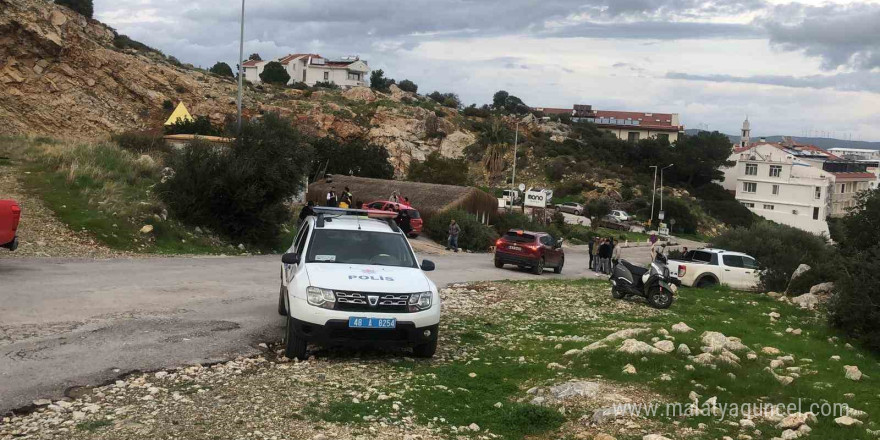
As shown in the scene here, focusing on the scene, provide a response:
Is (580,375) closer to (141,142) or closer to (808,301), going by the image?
(808,301)

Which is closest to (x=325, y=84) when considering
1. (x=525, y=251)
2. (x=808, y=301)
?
(x=525, y=251)

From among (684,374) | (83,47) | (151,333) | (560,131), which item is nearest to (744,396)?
(684,374)

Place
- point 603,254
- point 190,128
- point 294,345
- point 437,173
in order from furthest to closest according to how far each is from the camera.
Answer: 1. point 437,173
2. point 190,128
3. point 603,254
4. point 294,345

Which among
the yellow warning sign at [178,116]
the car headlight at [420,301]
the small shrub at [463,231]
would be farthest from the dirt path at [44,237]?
the yellow warning sign at [178,116]

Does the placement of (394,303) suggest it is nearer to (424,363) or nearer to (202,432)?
(424,363)

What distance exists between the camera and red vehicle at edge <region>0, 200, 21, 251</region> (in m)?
14.7

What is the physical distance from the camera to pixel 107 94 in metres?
63.2

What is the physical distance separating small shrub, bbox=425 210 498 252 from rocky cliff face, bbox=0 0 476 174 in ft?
40.0

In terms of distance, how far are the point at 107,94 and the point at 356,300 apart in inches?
2434

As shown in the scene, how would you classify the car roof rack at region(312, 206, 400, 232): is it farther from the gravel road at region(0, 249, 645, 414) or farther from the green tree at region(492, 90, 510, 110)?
the green tree at region(492, 90, 510, 110)

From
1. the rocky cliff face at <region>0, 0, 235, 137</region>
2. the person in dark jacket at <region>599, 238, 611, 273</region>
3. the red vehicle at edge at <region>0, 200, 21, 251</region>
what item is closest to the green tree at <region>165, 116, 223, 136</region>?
the rocky cliff face at <region>0, 0, 235, 137</region>

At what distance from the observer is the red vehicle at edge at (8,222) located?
14734 mm

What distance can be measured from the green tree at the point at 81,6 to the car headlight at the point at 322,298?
7731 centimetres

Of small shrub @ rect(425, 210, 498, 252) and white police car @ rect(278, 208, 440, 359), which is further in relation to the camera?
small shrub @ rect(425, 210, 498, 252)
